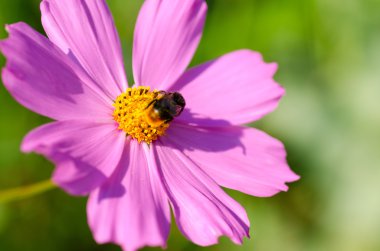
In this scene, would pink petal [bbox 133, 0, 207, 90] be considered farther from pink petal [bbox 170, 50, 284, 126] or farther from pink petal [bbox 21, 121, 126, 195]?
pink petal [bbox 21, 121, 126, 195]

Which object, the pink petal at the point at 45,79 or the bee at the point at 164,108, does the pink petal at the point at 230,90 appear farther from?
the pink petal at the point at 45,79

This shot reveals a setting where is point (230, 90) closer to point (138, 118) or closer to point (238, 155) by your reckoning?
point (238, 155)

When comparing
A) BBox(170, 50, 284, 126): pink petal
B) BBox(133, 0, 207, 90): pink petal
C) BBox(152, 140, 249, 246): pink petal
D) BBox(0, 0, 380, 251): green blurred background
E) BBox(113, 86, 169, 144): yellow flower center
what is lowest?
BBox(0, 0, 380, 251): green blurred background

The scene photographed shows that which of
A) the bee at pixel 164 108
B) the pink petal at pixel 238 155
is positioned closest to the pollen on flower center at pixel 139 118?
the bee at pixel 164 108

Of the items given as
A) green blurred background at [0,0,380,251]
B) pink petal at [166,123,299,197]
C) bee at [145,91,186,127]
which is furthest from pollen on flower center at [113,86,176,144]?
green blurred background at [0,0,380,251]

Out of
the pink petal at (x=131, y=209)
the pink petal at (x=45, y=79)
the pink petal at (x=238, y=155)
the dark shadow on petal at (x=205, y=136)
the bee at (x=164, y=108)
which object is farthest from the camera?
the dark shadow on petal at (x=205, y=136)

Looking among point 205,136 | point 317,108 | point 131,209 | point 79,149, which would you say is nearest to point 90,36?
point 79,149
